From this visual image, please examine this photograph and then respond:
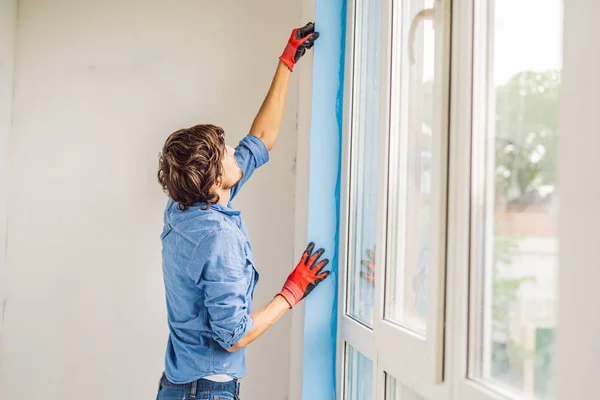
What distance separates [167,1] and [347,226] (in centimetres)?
123

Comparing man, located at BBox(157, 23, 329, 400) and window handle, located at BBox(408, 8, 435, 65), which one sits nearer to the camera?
window handle, located at BBox(408, 8, 435, 65)

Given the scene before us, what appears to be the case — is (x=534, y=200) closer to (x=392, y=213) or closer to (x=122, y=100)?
(x=392, y=213)

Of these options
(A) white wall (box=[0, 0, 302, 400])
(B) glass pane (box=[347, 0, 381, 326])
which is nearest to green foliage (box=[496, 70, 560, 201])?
(B) glass pane (box=[347, 0, 381, 326])

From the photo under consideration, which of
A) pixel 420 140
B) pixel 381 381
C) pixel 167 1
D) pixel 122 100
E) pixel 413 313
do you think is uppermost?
pixel 167 1

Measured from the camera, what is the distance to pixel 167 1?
7.58 feet

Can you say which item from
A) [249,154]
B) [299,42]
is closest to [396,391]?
[249,154]

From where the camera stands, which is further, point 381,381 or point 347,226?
point 347,226

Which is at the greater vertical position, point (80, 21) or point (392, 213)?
point (80, 21)

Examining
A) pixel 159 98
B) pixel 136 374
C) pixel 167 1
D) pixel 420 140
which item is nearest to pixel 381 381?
pixel 420 140

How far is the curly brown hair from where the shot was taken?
61.1 inches

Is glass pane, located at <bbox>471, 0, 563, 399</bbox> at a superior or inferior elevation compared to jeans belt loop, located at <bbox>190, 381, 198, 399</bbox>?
superior

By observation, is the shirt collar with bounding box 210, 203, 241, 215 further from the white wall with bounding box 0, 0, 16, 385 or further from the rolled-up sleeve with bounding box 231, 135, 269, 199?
the white wall with bounding box 0, 0, 16, 385

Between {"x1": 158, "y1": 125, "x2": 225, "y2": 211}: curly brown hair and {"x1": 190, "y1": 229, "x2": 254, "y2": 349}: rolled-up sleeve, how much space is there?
0.13 m

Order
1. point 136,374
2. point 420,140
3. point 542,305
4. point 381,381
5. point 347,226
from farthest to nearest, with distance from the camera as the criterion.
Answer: point 136,374, point 347,226, point 381,381, point 420,140, point 542,305
